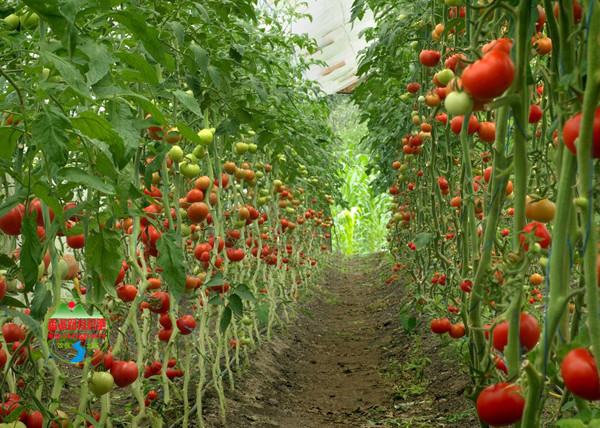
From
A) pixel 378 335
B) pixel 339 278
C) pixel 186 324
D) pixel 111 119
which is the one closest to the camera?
pixel 111 119

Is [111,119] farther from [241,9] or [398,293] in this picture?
[398,293]

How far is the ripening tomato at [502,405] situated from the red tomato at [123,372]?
36.8 inches

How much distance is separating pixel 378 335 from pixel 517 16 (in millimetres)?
4796

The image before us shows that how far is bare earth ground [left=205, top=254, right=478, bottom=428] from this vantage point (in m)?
3.12

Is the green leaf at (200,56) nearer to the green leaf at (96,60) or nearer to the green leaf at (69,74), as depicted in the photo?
the green leaf at (96,60)

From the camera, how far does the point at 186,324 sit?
7.64ft

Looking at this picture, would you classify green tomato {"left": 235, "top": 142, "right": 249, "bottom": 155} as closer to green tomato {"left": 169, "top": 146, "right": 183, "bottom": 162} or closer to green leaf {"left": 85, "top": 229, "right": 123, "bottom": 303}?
green tomato {"left": 169, "top": 146, "right": 183, "bottom": 162}

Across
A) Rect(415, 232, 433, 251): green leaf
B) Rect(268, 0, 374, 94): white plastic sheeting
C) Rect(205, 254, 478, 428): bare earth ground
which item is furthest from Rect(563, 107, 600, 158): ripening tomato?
Rect(268, 0, 374, 94): white plastic sheeting

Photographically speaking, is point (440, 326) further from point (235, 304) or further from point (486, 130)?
point (486, 130)

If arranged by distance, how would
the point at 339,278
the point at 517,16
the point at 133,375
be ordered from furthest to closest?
the point at 339,278 < the point at 133,375 < the point at 517,16

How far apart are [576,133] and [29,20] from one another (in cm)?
132

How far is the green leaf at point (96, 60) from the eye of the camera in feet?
4.02

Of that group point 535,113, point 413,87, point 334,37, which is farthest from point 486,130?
point 334,37

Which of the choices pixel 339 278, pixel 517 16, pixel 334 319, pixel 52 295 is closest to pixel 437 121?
pixel 517 16
